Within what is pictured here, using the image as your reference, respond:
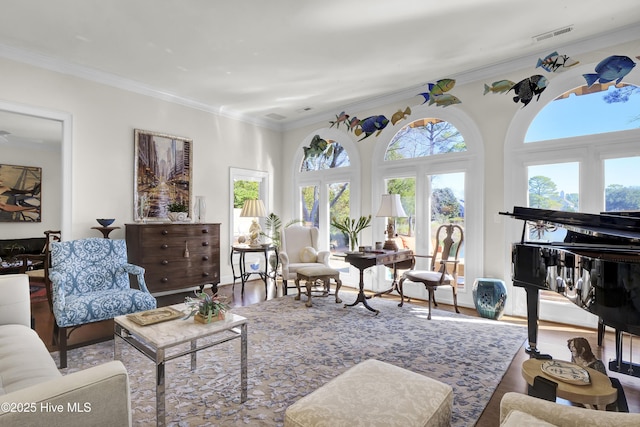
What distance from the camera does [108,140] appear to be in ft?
14.3

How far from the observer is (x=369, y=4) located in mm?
2869

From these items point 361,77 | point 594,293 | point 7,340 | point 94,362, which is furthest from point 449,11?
point 94,362

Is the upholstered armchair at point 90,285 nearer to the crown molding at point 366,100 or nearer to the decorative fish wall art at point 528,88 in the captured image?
the crown molding at point 366,100

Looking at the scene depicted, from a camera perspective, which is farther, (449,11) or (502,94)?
(502,94)

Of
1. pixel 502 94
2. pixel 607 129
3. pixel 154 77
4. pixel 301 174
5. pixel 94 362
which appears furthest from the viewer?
pixel 301 174

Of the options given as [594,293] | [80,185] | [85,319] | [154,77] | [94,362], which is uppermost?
[154,77]

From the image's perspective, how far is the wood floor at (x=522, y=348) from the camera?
7.06 feet

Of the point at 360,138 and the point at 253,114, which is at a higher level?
the point at 253,114

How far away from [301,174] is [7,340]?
510cm

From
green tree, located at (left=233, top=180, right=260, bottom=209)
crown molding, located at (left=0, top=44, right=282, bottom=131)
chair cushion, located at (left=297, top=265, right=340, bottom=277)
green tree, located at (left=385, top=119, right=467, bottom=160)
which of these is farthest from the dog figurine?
crown molding, located at (left=0, top=44, right=282, bottom=131)

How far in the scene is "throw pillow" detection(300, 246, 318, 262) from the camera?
490 cm

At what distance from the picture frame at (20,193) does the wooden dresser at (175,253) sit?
3.62 ft

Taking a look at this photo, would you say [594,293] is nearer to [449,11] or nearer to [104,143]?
[449,11]

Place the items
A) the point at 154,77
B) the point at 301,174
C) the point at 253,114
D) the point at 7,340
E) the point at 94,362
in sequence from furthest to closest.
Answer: the point at 301,174 < the point at 253,114 < the point at 154,77 < the point at 94,362 < the point at 7,340
